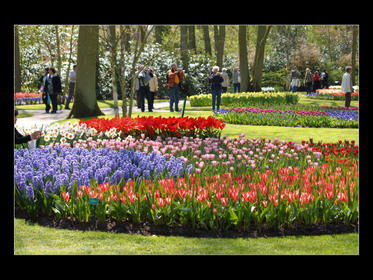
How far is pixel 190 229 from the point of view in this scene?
4.41 m

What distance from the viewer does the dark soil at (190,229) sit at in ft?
14.3

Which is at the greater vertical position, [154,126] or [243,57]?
→ [243,57]

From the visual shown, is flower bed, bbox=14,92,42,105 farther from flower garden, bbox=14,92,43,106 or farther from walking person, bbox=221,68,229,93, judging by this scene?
walking person, bbox=221,68,229,93

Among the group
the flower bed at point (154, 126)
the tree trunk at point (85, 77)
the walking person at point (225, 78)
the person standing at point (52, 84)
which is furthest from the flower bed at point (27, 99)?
the flower bed at point (154, 126)

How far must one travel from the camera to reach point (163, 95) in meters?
26.6

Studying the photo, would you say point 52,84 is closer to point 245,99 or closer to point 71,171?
point 245,99

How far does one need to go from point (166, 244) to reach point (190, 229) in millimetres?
394

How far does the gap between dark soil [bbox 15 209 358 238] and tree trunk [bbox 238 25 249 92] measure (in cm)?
1865

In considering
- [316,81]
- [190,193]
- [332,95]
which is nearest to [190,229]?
[190,193]

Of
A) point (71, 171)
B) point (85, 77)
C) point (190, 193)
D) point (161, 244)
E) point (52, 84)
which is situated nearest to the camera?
point (161, 244)

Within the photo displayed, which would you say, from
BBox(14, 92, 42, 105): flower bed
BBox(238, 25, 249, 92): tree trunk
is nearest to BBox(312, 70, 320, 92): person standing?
BBox(238, 25, 249, 92): tree trunk

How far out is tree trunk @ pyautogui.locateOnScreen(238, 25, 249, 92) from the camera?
74.2ft

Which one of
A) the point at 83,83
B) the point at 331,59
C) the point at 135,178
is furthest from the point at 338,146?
the point at 331,59

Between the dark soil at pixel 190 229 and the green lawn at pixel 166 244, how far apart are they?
0.12 meters
